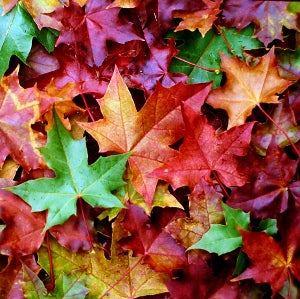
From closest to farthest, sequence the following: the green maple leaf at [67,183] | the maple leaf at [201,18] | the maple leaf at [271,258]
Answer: the maple leaf at [271,258] < the green maple leaf at [67,183] < the maple leaf at [201,18]

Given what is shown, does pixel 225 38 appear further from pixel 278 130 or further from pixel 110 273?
pixel 110 273

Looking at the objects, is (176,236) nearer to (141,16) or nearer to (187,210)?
(187,210)

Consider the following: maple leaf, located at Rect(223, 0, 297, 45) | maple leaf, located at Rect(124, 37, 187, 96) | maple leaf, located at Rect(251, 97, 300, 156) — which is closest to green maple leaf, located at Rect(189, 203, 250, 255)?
maple leaf, located at Rect(251, 97, 300, 156)

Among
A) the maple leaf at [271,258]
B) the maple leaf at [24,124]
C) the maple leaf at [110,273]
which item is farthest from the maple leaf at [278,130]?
the maple leaf at [24,124]

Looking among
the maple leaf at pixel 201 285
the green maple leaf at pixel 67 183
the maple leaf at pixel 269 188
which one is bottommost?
the maple leaf at pixel 201 285

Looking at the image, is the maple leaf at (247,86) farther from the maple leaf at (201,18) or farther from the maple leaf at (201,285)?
the maple leaf at (201,285)

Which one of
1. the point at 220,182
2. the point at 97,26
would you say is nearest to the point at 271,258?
the point at 220,182

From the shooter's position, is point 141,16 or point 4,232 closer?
point 4,232

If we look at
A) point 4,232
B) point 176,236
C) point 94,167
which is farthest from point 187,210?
point 4,232
